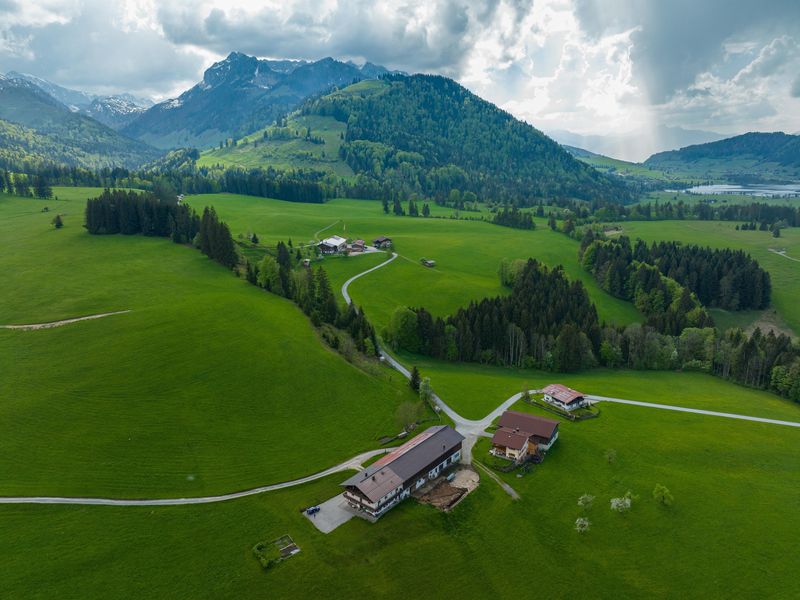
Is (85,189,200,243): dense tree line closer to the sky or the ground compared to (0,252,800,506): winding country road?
closer to the sky

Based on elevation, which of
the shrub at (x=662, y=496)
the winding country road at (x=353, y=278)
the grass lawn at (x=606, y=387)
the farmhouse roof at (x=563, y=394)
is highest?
the winding country road at (x=353, y=278)

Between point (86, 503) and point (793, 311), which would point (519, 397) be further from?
point (793, 311)

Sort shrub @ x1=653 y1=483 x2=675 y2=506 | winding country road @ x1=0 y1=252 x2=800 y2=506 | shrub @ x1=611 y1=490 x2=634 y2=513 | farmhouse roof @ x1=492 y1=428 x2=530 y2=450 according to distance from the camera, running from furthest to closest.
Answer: farmhouse roof @ x1=492 y1=428 x2=530 y2=450 → shrub @ x1=653 y1=483 x2=675 y2=506 → shrub @ x1=611 y1=490 x2=634 y2=513 → winding country road @ x1=0 y1=252 x2=800 y2=506

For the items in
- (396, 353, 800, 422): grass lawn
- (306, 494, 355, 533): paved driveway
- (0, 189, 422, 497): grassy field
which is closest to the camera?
(306, 494, 355, 533): paved driveway

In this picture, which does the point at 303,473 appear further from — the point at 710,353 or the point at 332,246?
the point at 332,246

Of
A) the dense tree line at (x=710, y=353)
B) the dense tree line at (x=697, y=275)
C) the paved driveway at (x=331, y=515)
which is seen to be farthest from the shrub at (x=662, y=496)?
the dense tree line at (x=697, y=275)

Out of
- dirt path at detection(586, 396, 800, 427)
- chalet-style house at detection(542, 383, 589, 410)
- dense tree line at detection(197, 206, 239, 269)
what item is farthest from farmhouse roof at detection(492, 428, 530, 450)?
dense tree line at detection(197, 206, 239, 269)

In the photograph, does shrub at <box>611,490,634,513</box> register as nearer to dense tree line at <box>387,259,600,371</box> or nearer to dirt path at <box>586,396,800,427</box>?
dirt path at <box>586,396,800,427</box>

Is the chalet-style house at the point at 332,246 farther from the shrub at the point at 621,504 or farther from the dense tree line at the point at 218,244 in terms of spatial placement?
the shrub at the point at 621,504
